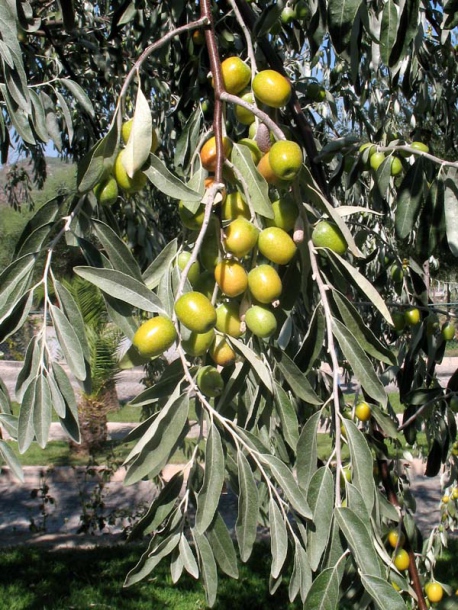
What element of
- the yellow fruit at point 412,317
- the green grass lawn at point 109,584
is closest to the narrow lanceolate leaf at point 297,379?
the yellow fruit at point 412,317

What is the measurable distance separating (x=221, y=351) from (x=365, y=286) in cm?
24

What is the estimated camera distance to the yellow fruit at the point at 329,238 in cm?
104

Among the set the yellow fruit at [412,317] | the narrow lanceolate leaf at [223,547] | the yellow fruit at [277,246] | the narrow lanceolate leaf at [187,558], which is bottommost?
the yellow fruit at [412,317]

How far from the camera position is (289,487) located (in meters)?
0.93

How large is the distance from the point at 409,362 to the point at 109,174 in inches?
56.0

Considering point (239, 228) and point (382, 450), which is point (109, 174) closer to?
point (239, 228)

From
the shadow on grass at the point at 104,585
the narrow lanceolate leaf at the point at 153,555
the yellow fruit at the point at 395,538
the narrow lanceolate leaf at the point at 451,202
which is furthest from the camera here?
the shadow on grass at the point at 104,585

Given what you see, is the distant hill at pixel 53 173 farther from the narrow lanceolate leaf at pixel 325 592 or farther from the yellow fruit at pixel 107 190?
the narrow lanceolate leaf at pixel 325 592

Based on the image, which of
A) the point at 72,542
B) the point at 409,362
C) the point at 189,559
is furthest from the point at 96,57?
the point at 72,542

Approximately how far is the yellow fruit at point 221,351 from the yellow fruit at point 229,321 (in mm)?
20

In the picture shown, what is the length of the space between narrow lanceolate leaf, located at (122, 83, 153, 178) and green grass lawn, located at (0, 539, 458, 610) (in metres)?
3.33

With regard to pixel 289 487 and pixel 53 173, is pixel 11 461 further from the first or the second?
pixel 53 173

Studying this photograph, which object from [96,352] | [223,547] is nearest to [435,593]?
[223,547]

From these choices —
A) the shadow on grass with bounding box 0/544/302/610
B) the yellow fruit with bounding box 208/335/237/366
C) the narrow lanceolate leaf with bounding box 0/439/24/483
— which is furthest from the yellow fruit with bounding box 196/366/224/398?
the shadow on grass with bounding box 0/544/302/610
